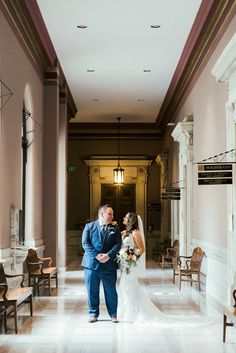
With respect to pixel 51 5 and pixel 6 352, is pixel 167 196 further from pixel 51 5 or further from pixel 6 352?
pixel 6 352

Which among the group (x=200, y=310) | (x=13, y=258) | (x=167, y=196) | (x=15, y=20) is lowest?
(x=200, y=310)

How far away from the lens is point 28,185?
1372 cm

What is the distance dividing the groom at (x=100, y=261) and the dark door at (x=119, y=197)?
16425mm

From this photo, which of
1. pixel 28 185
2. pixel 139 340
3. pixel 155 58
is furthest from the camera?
pixel 155 58

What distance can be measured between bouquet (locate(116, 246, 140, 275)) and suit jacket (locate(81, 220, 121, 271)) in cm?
11

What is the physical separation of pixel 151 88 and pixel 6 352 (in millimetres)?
12560

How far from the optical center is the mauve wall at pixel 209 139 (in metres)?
11.1

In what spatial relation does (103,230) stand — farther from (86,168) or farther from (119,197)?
(86,168)

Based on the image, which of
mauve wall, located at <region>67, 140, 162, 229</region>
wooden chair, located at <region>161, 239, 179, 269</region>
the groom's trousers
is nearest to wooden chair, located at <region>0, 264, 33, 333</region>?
the groom's trousers

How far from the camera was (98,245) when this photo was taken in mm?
8984

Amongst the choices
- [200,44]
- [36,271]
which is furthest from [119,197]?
[200,44]

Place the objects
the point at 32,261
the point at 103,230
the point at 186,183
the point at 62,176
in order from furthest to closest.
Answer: the point at 62,176 < the point at 186,183 < the point at 32,261 < the point at 103,230

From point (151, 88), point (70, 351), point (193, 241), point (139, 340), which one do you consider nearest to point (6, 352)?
point (70, 351)

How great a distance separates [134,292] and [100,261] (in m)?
0.79
